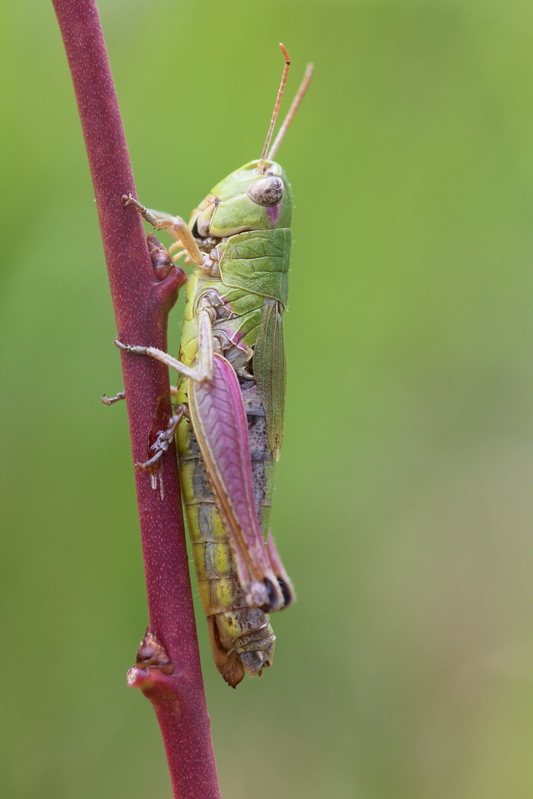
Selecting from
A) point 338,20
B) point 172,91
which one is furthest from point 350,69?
point 172,91

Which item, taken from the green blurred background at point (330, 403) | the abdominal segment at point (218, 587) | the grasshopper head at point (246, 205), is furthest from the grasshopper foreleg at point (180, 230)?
the green blurred background at point (330, 403)

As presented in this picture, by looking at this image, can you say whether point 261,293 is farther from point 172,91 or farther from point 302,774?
point 302,774

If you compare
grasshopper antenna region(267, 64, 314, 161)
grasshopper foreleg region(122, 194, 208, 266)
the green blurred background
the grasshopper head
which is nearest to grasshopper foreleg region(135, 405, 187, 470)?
grasshopper foreleg region(122, 194, 208, 266)

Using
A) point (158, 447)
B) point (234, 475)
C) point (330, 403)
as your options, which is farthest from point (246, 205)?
point (330, 403)

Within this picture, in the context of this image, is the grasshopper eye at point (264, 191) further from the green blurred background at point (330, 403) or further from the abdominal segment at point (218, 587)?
the green blurred background at point (330, 403)

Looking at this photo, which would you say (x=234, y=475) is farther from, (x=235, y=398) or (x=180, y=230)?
(x=180, y=230)
